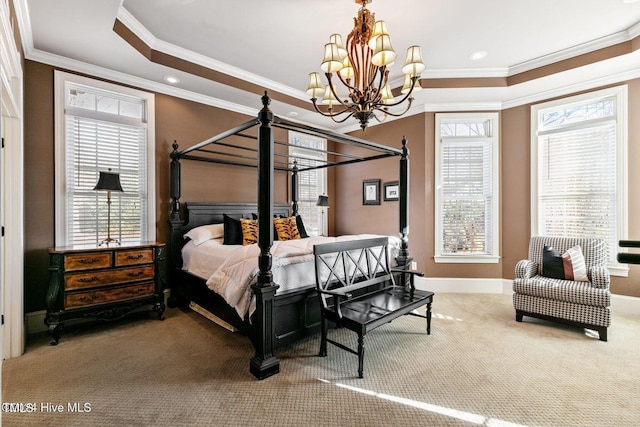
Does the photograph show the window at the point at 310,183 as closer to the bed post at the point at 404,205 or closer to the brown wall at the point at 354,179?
the brown wall at the point at 354,179

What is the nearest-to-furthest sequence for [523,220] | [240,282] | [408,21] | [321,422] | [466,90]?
[321,422]
[240,282]
[408,21]
[466,90]
[523,220]

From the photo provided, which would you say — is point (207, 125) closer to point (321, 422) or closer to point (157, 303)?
point (157, 303)

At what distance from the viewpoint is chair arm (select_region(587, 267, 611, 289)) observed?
3.03 metres

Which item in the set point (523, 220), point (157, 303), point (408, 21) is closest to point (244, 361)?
point (157, 303)

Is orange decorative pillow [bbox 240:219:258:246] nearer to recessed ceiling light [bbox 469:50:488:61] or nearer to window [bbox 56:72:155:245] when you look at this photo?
window [bbox 56:72:155:245]

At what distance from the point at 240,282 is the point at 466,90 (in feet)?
12.5

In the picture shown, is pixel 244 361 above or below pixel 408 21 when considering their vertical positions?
below

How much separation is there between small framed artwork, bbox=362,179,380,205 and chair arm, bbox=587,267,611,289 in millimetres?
2937

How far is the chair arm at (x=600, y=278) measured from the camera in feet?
9.95

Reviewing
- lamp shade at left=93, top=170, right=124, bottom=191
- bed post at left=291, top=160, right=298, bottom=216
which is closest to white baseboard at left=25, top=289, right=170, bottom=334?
lamp shade at left=93, top=170, right=124, bottom=191

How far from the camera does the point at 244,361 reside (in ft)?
8.34

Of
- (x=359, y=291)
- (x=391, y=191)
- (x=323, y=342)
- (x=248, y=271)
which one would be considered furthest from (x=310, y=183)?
(x=323, y=342)

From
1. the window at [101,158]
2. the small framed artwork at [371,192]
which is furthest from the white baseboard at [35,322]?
the small framed artwork at [371,192]

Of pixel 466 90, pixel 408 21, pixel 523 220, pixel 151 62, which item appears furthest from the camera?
pixel 523 220
